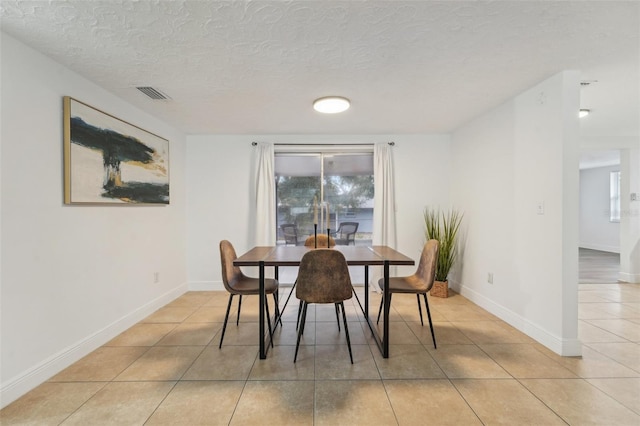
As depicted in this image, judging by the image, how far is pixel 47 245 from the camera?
2.02 metres

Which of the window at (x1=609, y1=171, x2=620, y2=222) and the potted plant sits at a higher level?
the window at (x1=609, y1=171, x2=620, y2=222)

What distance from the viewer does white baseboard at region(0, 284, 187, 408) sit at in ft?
5.74

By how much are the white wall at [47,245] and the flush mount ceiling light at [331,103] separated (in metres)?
2.00

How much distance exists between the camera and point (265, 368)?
2123 millimetres

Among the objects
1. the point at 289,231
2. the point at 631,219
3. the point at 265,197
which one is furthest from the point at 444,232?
the point at 631,219

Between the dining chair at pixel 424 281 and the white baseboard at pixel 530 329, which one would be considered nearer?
the white baseboard at pixel 530 329

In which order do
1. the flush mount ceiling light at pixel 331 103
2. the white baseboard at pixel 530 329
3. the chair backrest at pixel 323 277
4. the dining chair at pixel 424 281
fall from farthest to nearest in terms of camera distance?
1. the flush mount ceiling light at pixel 331 103
2. the dining chair at pixel 424 281
3. the white baseboard at pixel 530 329
4. the chair backrest at pixel 323 277

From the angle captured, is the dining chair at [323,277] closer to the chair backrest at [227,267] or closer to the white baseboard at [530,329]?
the chair backrest at [227,267]

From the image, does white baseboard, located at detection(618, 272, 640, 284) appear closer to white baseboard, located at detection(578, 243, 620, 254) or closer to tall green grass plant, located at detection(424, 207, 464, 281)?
white baseboard, located at detection(578, 243, 620, 254)

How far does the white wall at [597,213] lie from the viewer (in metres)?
7.38

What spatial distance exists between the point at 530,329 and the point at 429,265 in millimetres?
1135

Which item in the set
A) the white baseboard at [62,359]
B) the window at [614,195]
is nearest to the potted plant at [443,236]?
the white baseboard at [62,359]

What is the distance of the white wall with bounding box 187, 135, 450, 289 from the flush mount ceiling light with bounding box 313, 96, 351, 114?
4.54 ft

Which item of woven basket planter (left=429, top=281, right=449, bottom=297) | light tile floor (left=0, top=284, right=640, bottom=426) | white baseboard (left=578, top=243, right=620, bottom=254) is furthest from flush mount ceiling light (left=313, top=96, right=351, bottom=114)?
white baseboard (left=578, top=243, right=620, bottom=254)
